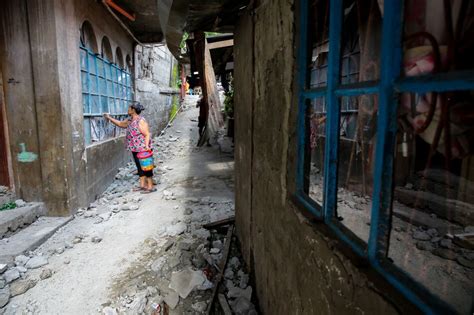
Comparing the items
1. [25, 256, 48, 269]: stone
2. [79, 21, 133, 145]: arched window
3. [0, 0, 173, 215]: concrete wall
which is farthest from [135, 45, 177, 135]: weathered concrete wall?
[25, 256, 48, 269]: stone

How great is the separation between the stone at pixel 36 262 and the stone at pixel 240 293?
202cm

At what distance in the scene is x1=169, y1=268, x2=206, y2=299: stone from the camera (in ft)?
8.72

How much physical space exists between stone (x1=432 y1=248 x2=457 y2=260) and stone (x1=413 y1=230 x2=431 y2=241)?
0.18m

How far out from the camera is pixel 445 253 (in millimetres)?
2359

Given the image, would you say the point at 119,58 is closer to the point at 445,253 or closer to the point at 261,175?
the point at 261,175

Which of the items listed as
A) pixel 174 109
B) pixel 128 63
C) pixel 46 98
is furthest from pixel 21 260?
pixel 174 109

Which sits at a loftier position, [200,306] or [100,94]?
[100,94]

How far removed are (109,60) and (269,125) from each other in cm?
593

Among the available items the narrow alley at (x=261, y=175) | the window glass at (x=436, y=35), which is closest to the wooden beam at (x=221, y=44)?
the narrow alley at (x=261, y=175)

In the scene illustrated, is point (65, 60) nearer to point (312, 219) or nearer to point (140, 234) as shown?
point (140, 234)

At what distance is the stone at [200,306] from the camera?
2.45 meters

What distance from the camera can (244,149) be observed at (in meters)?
3.05

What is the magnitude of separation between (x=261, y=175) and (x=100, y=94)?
15.9ft

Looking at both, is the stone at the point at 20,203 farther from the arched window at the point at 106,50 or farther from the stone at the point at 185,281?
the arched window at the point at 106,50
